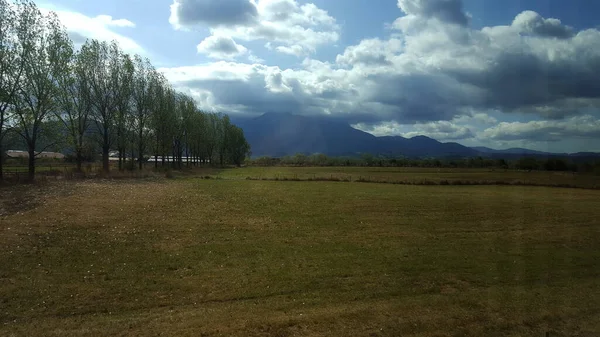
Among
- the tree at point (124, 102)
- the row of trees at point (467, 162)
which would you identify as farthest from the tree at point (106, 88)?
the row of trees at point (467, 162)

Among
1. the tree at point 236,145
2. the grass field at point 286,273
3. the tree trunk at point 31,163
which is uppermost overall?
the tree at point 236,145

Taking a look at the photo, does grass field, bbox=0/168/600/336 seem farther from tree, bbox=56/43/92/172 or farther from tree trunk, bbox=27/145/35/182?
tree, bbox=56/43/92/172

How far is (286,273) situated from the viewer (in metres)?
12.9

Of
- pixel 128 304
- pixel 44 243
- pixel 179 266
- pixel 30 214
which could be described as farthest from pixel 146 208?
pixel 128 304

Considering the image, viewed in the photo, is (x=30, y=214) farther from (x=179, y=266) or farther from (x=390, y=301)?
(x=390, y=301)

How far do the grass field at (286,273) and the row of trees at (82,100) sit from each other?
2045 cm

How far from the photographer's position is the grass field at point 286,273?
8906mm

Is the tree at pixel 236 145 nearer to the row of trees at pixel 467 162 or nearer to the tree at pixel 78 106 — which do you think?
the row of trees at pixel 467 162

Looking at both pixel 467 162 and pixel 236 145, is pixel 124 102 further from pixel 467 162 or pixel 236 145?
pixel 236 145

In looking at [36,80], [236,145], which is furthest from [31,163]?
[236,145]

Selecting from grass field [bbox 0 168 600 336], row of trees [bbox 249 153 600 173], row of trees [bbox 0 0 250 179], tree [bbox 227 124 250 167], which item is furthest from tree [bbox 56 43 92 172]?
tree [bbox 227 124 250 167]

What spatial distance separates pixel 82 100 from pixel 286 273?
5732 cm

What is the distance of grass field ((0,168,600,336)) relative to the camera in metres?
8.91

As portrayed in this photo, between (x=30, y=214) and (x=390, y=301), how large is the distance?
20.4 meters
